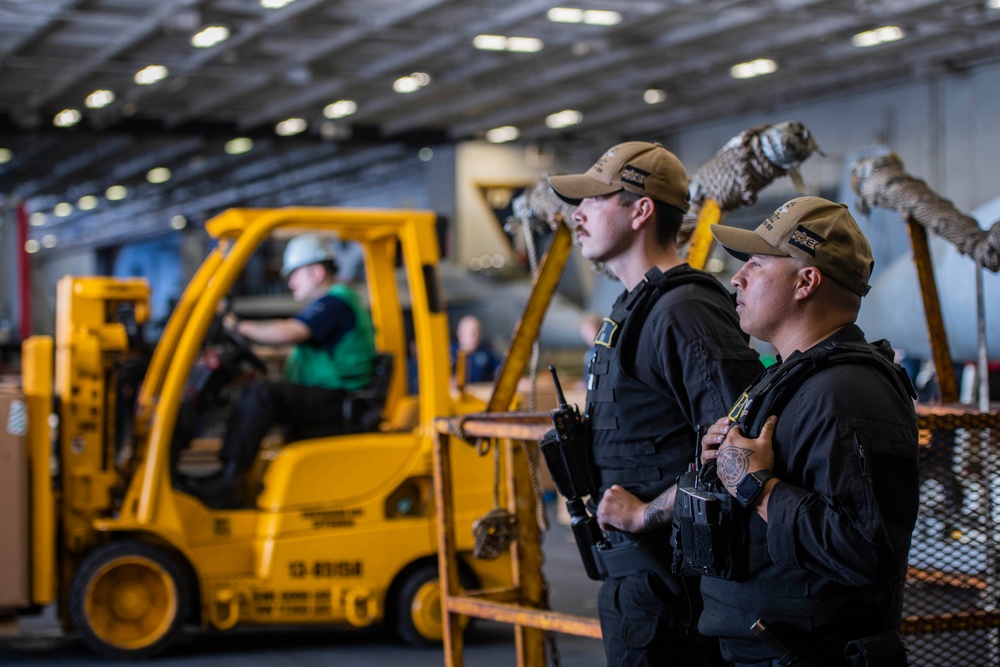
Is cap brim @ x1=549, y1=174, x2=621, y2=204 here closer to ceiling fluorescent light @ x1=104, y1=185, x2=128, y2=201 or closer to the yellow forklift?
the yellow forklift

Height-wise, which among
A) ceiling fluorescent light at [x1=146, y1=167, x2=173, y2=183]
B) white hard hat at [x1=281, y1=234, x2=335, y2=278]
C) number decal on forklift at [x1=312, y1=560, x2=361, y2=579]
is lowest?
number decal on forklift at [x1=312, y1=560, x2=361, y2=579]

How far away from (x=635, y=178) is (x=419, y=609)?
11.9ft

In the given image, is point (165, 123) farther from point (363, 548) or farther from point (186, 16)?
point (363, 548)

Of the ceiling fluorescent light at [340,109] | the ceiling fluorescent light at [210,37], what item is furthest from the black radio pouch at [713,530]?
the ceiling fluorescent light at [340,109]

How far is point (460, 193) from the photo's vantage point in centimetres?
2258

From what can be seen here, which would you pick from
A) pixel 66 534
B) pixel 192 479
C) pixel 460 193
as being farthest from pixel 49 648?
pixel 460 193

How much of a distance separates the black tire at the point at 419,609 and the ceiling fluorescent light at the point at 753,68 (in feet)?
39.8

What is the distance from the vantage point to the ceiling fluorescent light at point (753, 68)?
661 inches

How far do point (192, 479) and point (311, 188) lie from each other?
26566mm

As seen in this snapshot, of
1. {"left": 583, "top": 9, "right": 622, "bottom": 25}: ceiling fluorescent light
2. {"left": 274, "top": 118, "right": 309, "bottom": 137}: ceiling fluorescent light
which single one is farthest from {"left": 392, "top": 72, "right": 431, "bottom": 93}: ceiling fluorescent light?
{"left": 583, "top": 9, "right": 622, "bottom": 25}: ceiling fluorescent light

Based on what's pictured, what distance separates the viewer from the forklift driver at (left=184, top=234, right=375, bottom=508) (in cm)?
609

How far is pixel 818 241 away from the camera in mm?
2359

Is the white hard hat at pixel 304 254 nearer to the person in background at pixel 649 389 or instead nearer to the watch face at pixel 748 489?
the person in background at pixel 649 389

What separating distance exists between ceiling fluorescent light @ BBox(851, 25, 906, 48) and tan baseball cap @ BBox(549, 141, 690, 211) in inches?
498
